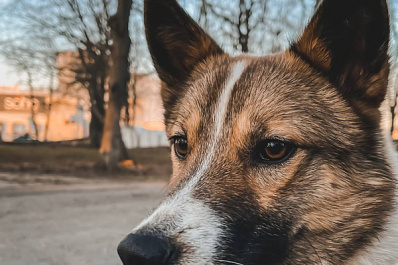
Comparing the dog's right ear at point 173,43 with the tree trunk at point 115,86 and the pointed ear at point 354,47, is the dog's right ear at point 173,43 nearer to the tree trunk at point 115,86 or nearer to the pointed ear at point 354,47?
the pointed ear at point 354,47

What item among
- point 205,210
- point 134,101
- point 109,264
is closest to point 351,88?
point 205,210

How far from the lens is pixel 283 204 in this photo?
8.25 ft

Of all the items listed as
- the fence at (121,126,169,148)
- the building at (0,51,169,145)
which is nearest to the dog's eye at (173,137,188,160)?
the building at (0,51,169,145)

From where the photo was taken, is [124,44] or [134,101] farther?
[134,101]

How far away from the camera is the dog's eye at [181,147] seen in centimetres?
312

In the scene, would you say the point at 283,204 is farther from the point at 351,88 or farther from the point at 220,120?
the point at 351,88

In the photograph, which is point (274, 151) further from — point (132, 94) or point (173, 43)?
point (132, 94)

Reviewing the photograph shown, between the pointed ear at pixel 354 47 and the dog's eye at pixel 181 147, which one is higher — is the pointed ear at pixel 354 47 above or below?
above

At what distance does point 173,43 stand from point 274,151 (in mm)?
1631

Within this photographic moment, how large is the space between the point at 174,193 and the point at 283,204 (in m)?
0.69

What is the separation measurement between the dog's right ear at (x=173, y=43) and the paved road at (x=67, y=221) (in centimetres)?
132

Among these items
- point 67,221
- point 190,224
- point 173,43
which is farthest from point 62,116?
point 190,224

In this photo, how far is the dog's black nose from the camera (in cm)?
198

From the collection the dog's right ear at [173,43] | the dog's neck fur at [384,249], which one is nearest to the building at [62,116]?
the dog's right ear at [173,43]
